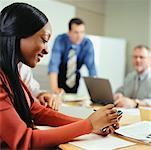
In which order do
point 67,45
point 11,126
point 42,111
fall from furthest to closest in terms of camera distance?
1. point 67,45
2. point 42,111
3. point 11,126

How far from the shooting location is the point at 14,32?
895 millimetres

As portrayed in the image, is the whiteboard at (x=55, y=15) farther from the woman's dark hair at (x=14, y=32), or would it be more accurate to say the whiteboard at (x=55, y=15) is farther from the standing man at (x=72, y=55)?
the woman's dark hair at (x=14, y=32)

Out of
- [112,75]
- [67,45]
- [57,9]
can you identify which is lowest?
[112,75]

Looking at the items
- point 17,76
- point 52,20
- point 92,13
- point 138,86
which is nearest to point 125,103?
point 138,86

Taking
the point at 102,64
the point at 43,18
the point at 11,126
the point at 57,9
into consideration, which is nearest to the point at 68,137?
the point at 11,126

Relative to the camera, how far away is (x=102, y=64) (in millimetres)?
3713

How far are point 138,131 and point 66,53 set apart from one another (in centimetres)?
160

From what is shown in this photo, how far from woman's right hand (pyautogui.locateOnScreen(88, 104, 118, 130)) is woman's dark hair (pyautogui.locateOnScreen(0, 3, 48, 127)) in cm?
26

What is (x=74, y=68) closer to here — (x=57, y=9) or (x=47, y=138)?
(x=57, y=9)

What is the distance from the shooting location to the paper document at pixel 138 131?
0.99 metres

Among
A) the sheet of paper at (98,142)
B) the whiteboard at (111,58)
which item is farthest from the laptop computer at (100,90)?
the whiteboard at (111,58)

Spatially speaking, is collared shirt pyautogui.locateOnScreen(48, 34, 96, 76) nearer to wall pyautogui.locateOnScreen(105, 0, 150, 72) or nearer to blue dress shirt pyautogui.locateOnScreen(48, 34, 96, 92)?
blue dress shirt pyautogui.locateOnScreen(48, 34, 96, 92)

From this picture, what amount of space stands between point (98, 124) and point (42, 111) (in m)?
0.34

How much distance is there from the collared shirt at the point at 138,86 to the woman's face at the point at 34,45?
1.46 m
